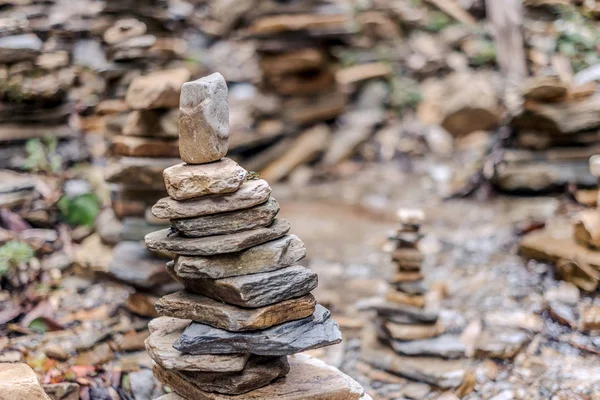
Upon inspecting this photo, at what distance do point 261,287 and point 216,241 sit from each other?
14.9 inches

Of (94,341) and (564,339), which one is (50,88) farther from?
(564,339)

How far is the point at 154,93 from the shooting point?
193 inches

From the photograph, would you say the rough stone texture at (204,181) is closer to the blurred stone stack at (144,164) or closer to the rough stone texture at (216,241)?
the rough stone texture at (216,241)

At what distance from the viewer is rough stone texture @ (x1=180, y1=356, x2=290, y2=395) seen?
3312 millimetres

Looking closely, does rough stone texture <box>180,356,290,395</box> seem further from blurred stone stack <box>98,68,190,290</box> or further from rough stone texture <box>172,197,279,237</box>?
blurred stone stack <box>98,68,190,290</box>

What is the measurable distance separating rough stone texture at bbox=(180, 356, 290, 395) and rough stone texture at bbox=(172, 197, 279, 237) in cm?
81

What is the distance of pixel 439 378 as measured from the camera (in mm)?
4418

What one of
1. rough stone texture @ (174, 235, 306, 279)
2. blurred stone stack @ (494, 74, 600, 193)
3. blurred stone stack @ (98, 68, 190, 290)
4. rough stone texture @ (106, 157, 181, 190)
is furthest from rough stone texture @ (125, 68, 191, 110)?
blurred stone stack @ (494, 74, 600, 193)

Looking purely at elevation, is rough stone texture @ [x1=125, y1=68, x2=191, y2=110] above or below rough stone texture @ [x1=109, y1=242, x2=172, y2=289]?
above

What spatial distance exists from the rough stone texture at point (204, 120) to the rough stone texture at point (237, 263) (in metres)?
0.61

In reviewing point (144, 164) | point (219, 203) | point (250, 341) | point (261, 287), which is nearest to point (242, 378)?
point (250, 341)

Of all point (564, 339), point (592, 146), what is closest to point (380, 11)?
point (592, 146)

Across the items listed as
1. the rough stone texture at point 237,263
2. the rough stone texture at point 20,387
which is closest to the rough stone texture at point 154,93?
the rough stone texture at point 237,263

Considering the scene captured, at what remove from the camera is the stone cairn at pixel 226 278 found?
10.6 feet
